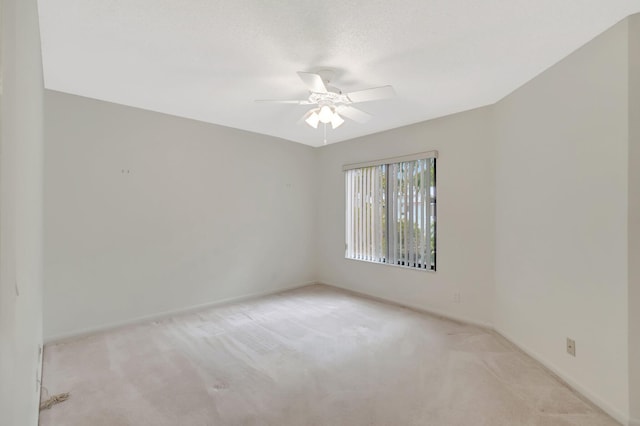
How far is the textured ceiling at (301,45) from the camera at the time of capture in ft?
5.46

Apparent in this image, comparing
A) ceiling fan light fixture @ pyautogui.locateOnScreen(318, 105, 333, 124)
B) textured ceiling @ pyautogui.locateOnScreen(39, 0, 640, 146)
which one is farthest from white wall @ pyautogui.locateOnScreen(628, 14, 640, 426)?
ceiling fan light fixture @ pyautogui.locateOnScreen(318, 105, 333, 124)

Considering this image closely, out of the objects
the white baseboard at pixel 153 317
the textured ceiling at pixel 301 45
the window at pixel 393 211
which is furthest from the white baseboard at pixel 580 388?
the white baseboard at pixel 153 317

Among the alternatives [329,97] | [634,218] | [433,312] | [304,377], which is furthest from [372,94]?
[433,312]

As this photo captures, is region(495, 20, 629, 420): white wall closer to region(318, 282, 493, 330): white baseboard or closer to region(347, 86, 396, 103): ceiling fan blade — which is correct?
region(318, 282, 493, 330): white baseboard

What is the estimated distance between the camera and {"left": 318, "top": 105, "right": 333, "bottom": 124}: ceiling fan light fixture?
2615 mm

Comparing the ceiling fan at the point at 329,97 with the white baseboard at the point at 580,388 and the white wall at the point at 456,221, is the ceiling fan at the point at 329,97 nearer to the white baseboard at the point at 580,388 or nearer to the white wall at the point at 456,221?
the white wall at the point at 456,221

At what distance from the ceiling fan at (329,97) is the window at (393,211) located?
129 cm

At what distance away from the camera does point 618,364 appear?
71.8 inches

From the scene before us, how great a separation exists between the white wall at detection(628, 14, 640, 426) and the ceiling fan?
143 centimetres

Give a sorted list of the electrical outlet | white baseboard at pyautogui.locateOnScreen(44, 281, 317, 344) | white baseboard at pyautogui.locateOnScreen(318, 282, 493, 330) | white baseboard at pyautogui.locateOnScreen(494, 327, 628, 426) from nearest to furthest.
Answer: white baseboard at pyautogui.locateOnScreen(494, 327, 628, 426), the electrical outlet, white baseboard at pyautogui.locateOnScreen(44, 281, 317, 344), white baseboard at pyautogui.locateOnScreen(318, 282, 493, 330)

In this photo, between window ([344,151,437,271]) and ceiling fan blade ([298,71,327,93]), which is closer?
ceiling fan blade ([298,71,327,93])

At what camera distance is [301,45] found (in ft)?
6.54

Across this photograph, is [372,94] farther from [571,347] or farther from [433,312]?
[433,312]

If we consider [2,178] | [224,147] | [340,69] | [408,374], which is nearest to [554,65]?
[340,69]
